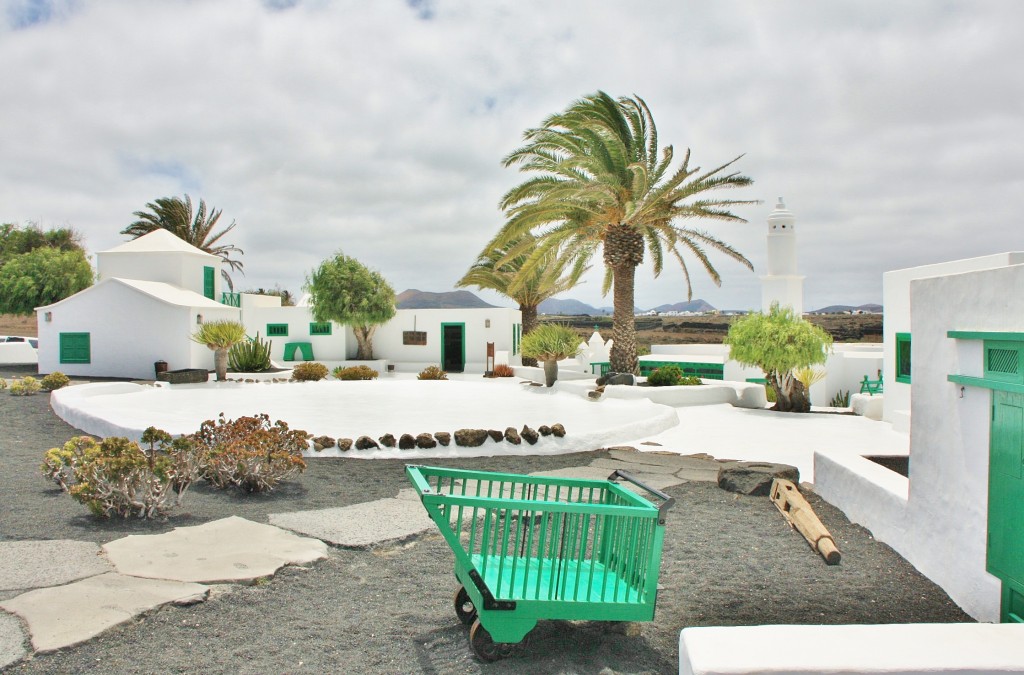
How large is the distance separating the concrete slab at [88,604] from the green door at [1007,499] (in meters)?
4.87

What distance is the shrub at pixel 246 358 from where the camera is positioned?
23.6 meters

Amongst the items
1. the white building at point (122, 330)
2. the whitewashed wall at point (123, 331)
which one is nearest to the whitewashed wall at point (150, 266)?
the white building at point (122, 330)

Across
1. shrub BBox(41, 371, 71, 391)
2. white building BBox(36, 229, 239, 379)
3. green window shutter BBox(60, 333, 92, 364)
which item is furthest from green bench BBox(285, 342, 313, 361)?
shrub BBox(41, 371, 71, 391)

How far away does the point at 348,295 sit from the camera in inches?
1091

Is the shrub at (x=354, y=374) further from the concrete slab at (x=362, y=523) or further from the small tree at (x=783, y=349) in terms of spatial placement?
the concrete slab at (x=362, y=523)

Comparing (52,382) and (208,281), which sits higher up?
(208,281)

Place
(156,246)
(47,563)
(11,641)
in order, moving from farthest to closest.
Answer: (156,246)
(47,563)
(11,641)

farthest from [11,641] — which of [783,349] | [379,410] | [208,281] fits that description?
[208,281]

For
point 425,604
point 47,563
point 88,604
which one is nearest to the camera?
point 88,604

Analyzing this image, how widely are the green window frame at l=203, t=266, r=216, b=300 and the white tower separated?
858 inches

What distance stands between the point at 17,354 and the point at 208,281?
891cm

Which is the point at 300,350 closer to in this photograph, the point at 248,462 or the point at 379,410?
the point at 379,410

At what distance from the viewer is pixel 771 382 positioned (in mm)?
16688

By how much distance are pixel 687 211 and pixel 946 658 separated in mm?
16306
